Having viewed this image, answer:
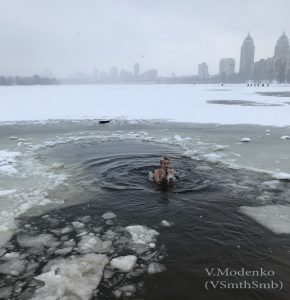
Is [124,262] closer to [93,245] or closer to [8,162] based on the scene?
[93,245]

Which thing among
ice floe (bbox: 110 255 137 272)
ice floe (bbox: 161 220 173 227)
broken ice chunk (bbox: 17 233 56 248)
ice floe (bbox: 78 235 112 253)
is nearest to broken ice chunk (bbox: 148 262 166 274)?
ice floe (bbox: 110 255 137 272)

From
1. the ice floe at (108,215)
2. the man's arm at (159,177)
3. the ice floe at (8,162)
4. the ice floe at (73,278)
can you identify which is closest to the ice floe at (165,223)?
the ice floe at (108,215)

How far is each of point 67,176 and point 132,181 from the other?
1.68 m

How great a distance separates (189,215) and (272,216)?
1504 millimetres

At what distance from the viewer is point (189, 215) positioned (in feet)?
20.0

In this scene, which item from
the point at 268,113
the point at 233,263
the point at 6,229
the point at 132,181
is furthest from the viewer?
the point at 268,113

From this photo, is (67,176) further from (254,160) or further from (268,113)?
(268,113)

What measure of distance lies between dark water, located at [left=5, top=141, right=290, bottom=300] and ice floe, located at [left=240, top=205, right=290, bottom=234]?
0.17 meters

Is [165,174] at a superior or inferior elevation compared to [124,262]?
superior

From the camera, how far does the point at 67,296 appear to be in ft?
12.2

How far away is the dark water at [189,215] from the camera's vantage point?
410 cm

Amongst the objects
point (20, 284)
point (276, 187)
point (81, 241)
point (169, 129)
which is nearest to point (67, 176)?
point (81, 241)

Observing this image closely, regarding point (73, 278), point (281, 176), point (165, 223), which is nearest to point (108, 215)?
point (165, 223)

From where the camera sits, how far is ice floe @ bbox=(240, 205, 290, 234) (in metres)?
5.54
